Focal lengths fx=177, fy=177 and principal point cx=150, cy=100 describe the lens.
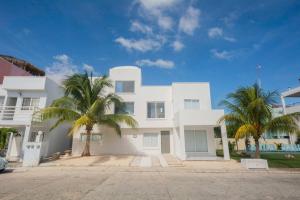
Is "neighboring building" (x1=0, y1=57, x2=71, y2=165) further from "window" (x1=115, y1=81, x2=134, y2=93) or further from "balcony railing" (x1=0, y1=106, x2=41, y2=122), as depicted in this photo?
"window" (x1=115, y1=81, x2=134, y2=93)

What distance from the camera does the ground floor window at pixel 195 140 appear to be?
18688 millimetres

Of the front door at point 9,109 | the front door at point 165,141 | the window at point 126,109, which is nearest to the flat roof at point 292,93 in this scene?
the front door at point 165,141

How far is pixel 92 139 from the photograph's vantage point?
64.1ft

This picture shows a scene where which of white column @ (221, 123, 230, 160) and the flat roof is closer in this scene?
white column @ (221, 123, 230, 160)

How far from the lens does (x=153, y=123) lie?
20.0m

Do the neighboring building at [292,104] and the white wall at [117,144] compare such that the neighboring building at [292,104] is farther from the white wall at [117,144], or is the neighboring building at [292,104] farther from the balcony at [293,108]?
the white wall at [117,144]

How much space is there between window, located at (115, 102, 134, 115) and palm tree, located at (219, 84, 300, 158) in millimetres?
9937

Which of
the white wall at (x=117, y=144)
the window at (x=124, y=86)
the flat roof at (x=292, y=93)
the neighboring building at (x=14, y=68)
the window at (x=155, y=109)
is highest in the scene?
the neighboring building at (x=14, y=68)

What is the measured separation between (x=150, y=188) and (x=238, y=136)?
349 inches

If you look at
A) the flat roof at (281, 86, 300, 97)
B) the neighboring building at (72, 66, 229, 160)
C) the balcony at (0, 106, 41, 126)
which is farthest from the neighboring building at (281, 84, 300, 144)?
the balcony at (0, 106, 41, 126)

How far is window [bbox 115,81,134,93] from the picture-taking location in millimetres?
21016

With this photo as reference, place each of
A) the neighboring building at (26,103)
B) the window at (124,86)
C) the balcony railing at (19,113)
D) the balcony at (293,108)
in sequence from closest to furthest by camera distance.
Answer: the balcony railing at (19,113) → the neighboring building at (26,103) → the window at (124,86) → the balcony at (293,108)

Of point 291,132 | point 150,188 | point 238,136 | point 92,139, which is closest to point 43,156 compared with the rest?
point 92,139

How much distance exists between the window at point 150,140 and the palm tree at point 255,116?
808cm
